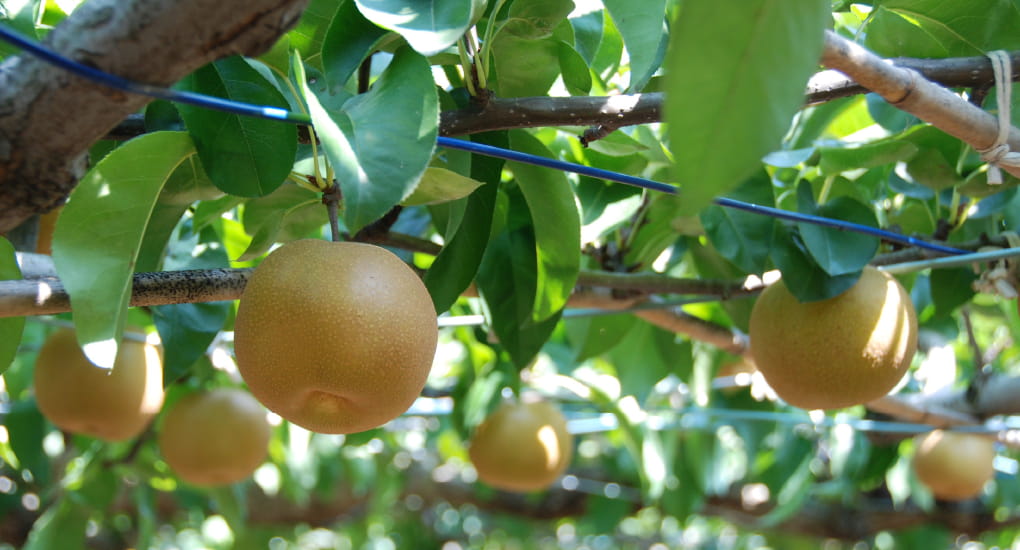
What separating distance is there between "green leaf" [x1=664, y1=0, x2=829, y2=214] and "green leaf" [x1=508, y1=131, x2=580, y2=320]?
22.0 inches

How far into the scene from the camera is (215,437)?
165cm

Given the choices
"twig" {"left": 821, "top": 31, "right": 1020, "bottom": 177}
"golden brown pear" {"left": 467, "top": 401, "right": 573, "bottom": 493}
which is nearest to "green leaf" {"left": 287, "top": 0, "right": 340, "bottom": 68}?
"twig" {"left": 821, "top": 31, "right": 1020, "bottom": 177}

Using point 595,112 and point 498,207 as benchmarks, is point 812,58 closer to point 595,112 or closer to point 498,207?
point 595,112

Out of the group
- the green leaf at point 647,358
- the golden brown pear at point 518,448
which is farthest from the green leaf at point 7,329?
the golden brown pear at point 518,448

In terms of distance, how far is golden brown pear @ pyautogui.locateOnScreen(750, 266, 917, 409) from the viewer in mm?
1021

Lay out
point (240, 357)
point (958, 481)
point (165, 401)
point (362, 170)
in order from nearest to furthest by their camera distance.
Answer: point (362, 170) → point (240, 357) → point (165, 401) → point (958, 481)

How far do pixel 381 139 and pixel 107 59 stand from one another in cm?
17

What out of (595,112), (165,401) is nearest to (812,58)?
(595,112)

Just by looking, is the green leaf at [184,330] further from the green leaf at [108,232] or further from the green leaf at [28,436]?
the green leaf at [28,436]

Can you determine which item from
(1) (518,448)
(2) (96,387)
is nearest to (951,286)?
(1) (518,448)

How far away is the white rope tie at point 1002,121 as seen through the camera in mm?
836

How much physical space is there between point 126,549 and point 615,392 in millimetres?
1725

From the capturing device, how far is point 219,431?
1.66 m

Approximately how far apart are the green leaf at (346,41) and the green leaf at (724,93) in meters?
0.44
